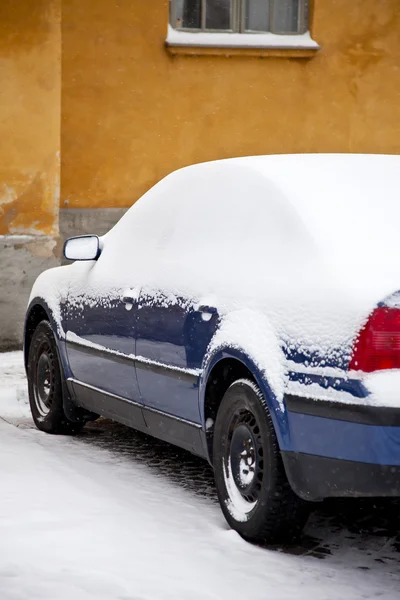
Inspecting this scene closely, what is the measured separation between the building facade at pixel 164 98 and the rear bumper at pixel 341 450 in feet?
25.7

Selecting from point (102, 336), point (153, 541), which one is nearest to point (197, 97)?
point (102, 336)

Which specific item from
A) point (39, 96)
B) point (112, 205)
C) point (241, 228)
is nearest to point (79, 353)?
point (241, 228)

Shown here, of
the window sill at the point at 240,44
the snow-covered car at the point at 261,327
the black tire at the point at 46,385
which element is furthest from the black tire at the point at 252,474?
the window sill at the point at 240,44

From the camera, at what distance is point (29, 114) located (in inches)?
486

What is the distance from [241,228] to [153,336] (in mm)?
778

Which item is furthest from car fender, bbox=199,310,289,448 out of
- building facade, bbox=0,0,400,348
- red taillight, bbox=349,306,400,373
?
building facade, bbox=0,0,400,348

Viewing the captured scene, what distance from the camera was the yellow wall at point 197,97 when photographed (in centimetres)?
1357

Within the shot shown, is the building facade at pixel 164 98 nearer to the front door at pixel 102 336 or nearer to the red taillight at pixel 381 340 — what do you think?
the front door at pixel 102 336

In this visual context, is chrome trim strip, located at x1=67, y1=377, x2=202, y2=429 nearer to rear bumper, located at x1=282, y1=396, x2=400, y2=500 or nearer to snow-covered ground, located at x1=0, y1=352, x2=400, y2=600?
snow-covered ground, located at x1=0, y1=352, x2=400, y2=600

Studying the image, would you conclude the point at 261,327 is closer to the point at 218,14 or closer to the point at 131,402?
the point at 131,402

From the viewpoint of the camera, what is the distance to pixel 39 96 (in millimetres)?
12375

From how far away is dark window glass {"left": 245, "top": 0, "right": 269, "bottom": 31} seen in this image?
14.3 metres

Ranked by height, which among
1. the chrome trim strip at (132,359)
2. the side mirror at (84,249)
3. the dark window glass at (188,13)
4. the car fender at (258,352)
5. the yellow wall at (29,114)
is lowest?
the chrome trim strip at (132,359)

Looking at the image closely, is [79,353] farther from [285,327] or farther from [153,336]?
[285,327]
